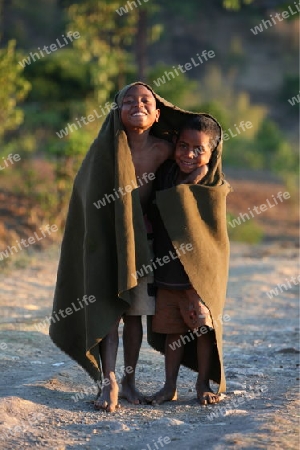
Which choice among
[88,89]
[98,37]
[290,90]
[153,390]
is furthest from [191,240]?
[290,90]

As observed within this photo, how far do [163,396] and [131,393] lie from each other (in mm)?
164

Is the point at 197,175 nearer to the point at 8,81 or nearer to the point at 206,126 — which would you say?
the point at 206,126

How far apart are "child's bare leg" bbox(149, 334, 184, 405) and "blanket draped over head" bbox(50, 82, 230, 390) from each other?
0.21m

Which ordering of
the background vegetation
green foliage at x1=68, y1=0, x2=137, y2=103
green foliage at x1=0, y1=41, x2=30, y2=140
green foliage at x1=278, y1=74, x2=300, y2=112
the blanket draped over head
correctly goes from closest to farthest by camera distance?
the blanket draped over head, green foliage at x1=0, y1=41, x2=30, y2=140, the background vegetation, green foliage at x1=68, y1=0, x2=137, y2=103, green foliage at x1=278, y1=74, x2=300, y2=112

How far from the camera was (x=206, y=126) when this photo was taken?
465cm

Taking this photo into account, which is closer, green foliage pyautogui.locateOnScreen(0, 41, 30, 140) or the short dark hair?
the short dark hair

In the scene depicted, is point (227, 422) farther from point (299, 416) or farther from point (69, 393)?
point (69, 393)

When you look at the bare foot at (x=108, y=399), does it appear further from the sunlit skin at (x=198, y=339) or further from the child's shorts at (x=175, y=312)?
the child's shorts at (x=175, y=312)

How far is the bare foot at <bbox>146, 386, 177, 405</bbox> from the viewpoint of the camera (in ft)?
15.9

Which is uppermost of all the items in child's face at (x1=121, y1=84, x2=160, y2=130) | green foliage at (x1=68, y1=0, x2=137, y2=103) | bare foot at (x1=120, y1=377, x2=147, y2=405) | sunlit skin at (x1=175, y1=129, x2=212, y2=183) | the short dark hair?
green foliage at (x1=68, y1=0, x2=137, y2=103)

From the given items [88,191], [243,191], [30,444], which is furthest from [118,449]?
[243,191]

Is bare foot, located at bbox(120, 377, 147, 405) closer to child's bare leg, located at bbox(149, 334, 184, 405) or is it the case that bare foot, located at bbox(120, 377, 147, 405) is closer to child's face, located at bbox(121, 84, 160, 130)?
child's bare leg, located at bbox(149, 334, 184, 405)

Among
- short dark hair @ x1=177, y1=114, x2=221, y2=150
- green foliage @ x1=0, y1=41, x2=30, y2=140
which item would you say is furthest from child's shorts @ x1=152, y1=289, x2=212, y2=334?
green foliage @ x1=0, y1=41, x2=30, y2=140

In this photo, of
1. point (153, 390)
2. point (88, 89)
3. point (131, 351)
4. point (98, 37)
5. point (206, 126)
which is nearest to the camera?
point (206, 126)
